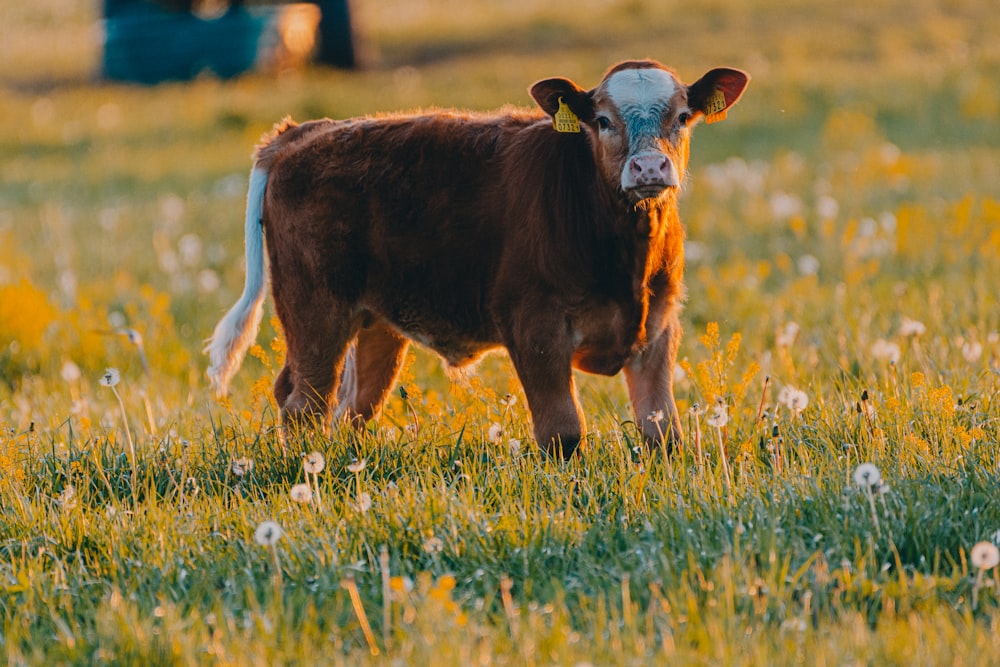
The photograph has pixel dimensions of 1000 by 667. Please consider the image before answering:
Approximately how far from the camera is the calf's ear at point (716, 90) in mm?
5227

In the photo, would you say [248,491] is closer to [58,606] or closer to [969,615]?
[58,606]

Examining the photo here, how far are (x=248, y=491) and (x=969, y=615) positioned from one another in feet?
8.47

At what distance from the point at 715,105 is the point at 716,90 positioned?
62 mm

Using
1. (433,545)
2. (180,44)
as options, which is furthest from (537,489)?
(180,44)

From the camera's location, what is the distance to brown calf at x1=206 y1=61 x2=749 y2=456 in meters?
4.97

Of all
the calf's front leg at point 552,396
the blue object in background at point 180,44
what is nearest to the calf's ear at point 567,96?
the calf's front leg at point 552,396

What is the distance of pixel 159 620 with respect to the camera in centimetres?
385

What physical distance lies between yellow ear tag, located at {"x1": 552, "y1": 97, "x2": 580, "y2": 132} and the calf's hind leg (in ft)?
5.05

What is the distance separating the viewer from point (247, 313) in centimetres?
596

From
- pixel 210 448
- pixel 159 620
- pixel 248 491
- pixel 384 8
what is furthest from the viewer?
pixel 384 8

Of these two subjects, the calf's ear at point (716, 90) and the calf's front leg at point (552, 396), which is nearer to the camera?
the calf's front leg at point (552, 396)

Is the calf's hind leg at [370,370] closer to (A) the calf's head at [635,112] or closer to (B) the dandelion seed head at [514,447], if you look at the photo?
(B) the dandelion seed head at [514,447]

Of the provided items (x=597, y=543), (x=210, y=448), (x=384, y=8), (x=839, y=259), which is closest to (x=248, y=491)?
(x=210, y=448)

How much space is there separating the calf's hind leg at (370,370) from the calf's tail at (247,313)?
1.61 feet
